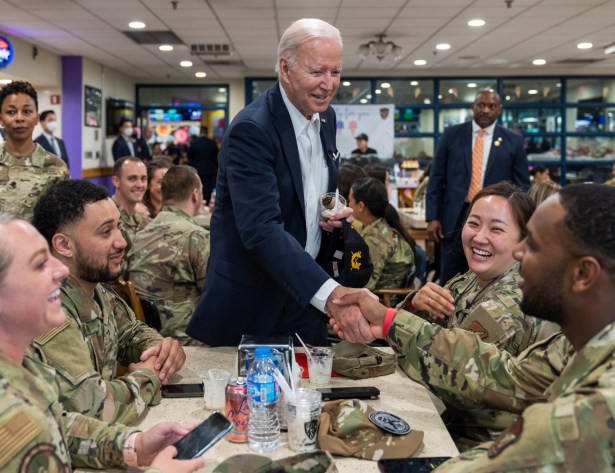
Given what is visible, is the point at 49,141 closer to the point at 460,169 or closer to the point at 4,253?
the point at 460,169

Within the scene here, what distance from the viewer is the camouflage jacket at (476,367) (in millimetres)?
1640

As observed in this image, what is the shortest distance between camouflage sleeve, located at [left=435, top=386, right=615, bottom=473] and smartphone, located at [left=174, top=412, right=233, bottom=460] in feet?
1.77

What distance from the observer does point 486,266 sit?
91.2 inches

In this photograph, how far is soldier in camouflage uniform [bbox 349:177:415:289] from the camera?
4398 mm

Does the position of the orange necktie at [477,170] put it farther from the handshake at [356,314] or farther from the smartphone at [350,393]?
the smartphone at [350,393]

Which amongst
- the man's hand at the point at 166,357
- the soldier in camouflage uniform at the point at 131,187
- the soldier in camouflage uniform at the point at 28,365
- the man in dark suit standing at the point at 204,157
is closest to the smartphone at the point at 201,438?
the soldier in camouflage uniform at the point at 28,365

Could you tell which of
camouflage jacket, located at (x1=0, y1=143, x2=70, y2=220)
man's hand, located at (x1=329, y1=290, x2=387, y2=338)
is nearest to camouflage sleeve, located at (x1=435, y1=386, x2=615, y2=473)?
man's hand, located at (x1=329, y1=290, x2=387, y2=338)

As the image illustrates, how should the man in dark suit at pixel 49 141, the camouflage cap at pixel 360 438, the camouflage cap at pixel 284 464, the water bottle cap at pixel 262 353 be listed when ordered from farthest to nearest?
1. the man in dark suit at pixel 49 141
2. the water bottle cap at pixel 262 353
3. the camouflage cap at pixel 360 438
4. the camouflage cap at pixel 284 464

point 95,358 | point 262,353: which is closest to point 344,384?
point 262,353

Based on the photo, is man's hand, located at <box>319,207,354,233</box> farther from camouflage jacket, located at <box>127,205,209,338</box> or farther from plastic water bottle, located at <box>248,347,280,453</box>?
camouflage jacket, located at <box>127,205,209,338</box>

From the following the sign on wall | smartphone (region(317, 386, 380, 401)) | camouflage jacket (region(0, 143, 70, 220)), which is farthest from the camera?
the sign on wall

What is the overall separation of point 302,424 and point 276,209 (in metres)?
0.85

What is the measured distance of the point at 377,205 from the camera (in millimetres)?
4418

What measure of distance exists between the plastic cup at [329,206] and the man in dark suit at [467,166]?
2.67m
